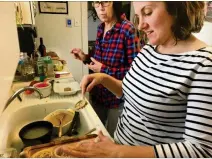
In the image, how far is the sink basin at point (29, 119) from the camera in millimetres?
963

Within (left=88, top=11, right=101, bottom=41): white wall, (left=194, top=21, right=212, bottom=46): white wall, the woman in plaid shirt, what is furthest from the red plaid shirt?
(left=88, top=11, right=101, bottom=41): white wall

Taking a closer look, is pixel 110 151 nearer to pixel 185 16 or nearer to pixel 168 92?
pixel 168 92

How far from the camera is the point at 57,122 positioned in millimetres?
1114

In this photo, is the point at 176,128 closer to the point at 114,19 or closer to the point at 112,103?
the point at 112,103

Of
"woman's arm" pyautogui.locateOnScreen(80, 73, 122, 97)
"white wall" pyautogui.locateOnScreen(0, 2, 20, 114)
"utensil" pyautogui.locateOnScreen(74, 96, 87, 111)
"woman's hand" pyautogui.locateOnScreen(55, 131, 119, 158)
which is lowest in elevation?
"utensil" pyautogui.locateOnScreen(74, 96, 87, 111)

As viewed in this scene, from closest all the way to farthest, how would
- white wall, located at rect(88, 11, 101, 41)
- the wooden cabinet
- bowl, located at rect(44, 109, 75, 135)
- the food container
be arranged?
1. the food container
2. bowl, located at rect(44, 109, 75, 135)
3. the wooden cabinet
4. white wall, located at rect(88, 11, 101, 41)

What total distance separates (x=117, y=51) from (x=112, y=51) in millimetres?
36

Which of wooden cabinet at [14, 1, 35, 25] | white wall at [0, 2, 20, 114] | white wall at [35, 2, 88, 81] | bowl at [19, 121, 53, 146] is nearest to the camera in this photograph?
white wall at [0, 2, 20, 114]

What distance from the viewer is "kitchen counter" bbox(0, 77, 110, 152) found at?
926 mm

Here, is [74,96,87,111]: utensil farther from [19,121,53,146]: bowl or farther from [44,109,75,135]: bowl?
[19,121,53,146]: bowl

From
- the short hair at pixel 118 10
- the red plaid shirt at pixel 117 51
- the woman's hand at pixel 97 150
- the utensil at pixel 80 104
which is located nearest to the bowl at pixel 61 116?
the utensil at pixel 80 104

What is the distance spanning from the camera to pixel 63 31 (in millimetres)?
2803

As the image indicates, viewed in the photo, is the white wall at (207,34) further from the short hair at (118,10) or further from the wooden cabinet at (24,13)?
the wooden cabinet at (24,13)

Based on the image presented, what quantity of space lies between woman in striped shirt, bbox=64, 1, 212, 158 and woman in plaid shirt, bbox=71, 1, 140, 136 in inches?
21.0
